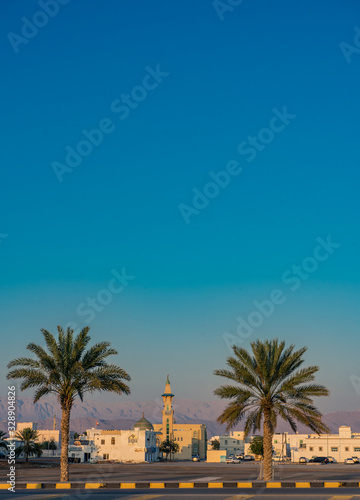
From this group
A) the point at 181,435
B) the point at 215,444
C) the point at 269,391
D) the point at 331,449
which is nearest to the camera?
the point at 269,391

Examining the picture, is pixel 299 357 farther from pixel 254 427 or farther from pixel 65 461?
pixel 65 461

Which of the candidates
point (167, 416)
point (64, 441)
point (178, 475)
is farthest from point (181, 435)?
point (64, 441)

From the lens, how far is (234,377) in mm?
33031

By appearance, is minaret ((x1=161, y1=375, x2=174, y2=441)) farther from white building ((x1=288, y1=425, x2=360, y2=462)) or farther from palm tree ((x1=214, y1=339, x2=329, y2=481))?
palm tree ((x1=214, y1=339, x2=329, y2=481))

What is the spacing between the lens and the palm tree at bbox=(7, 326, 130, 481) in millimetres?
32812

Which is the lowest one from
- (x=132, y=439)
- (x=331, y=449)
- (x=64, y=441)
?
(x=331, y=449)

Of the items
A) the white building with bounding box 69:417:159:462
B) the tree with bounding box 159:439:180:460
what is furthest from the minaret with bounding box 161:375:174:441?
the white building with bounding box 69:417:159:462

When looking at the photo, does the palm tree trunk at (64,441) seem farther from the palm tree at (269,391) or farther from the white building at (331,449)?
the white building at (331,449)

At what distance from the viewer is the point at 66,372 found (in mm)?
33156

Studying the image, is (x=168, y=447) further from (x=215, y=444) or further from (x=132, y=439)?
(x=132, y=439)

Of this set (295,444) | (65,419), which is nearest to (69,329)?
(65,419)

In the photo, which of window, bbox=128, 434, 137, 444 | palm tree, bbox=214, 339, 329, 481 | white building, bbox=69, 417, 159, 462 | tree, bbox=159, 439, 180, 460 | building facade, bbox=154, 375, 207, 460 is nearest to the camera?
palm tree, bbox=214, 339, 329, 481

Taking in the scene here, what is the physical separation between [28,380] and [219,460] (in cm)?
7078

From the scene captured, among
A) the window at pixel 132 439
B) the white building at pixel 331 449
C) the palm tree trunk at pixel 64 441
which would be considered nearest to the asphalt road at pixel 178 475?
the palm tree trunk at pixel 64 441
